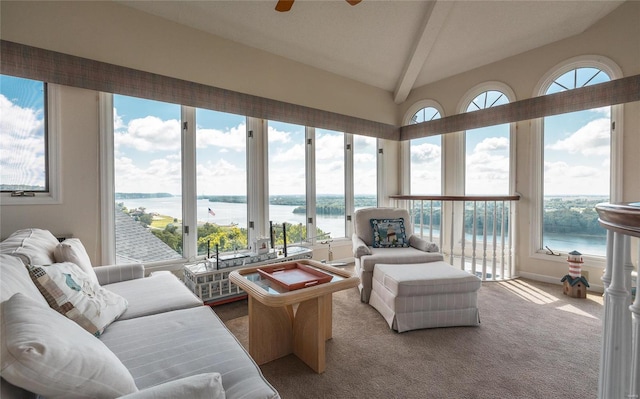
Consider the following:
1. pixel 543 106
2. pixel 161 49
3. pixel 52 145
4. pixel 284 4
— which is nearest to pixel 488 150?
pixel 543 106

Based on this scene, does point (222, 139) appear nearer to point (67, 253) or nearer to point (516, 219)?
point (67, 253)

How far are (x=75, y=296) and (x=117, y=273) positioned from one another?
2.99 feet

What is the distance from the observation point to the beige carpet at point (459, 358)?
5.26 feet

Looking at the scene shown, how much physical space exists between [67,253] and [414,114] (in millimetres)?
4606

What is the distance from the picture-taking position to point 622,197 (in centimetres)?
293

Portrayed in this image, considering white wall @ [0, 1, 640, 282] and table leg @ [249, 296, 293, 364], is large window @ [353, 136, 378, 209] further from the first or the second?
table leg @ [249, 296, 293, 364]

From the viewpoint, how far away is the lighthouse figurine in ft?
9.50

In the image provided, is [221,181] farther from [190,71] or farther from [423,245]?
[423,245]

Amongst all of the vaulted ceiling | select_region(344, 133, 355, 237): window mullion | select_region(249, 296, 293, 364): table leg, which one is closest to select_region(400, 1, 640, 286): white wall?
the vaulted ceiling

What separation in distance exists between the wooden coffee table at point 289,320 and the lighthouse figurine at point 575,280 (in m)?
2.58

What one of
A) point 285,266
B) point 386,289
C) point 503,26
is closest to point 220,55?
point 285,266

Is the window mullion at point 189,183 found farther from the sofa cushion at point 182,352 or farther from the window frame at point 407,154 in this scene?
the window frame at point 407,154

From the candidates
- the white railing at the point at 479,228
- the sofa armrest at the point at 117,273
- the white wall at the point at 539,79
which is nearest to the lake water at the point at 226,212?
the sofa armrest at the point at 117,273

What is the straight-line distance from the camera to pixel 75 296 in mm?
1309
